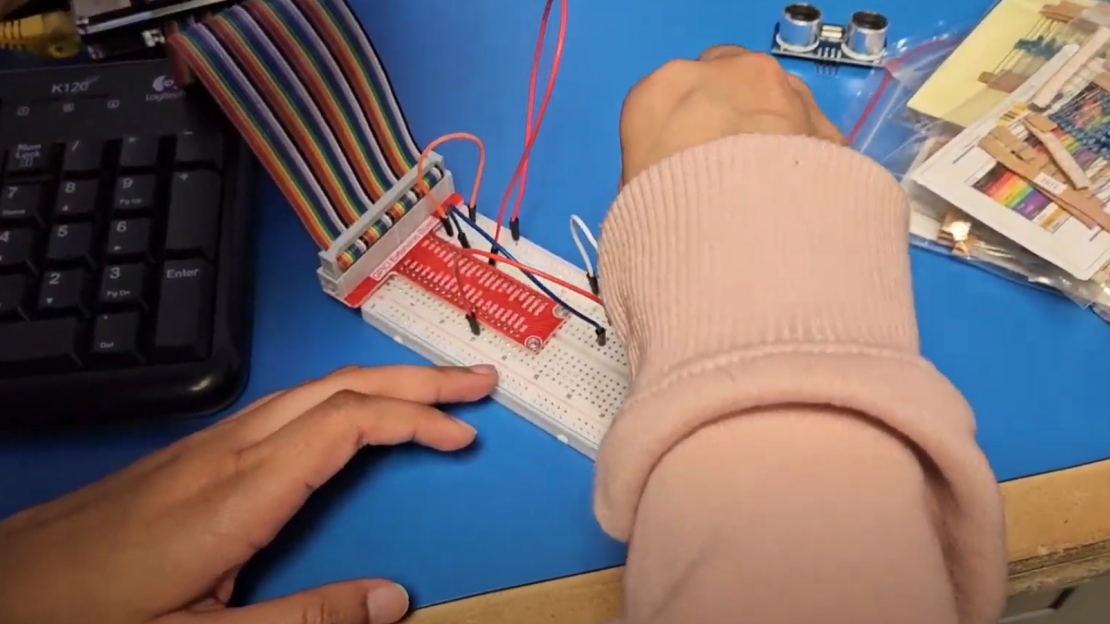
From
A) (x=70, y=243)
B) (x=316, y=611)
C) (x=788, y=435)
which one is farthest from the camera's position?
(x=70, y=243)

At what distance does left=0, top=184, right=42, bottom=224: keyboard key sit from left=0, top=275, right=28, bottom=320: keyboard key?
0.04 meters

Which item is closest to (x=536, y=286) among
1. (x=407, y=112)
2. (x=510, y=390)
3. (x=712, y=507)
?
(x=510, y=390)

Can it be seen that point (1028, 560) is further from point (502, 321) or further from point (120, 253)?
point (120, 253)

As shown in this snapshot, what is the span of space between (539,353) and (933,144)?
0.31 metres

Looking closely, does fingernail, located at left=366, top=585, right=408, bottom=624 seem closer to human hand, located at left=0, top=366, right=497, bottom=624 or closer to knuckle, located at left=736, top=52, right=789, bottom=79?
human hand, located at left=0, top=366, right=497, bottom=624

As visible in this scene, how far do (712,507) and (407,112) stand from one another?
456 mm

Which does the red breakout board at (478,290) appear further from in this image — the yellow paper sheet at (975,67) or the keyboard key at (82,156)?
the yellow paper sheet at (975,67)

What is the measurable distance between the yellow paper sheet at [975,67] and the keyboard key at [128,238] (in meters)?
0.51

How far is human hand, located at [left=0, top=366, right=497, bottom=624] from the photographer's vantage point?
0.48m

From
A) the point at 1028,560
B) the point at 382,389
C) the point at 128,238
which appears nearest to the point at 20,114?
the point at 128,238

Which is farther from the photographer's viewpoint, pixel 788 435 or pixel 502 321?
pixel 502 321

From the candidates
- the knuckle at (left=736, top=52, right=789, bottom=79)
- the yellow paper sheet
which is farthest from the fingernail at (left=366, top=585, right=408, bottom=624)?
the yellow paper sheet

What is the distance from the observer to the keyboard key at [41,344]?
54 cm

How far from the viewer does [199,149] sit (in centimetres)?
63
